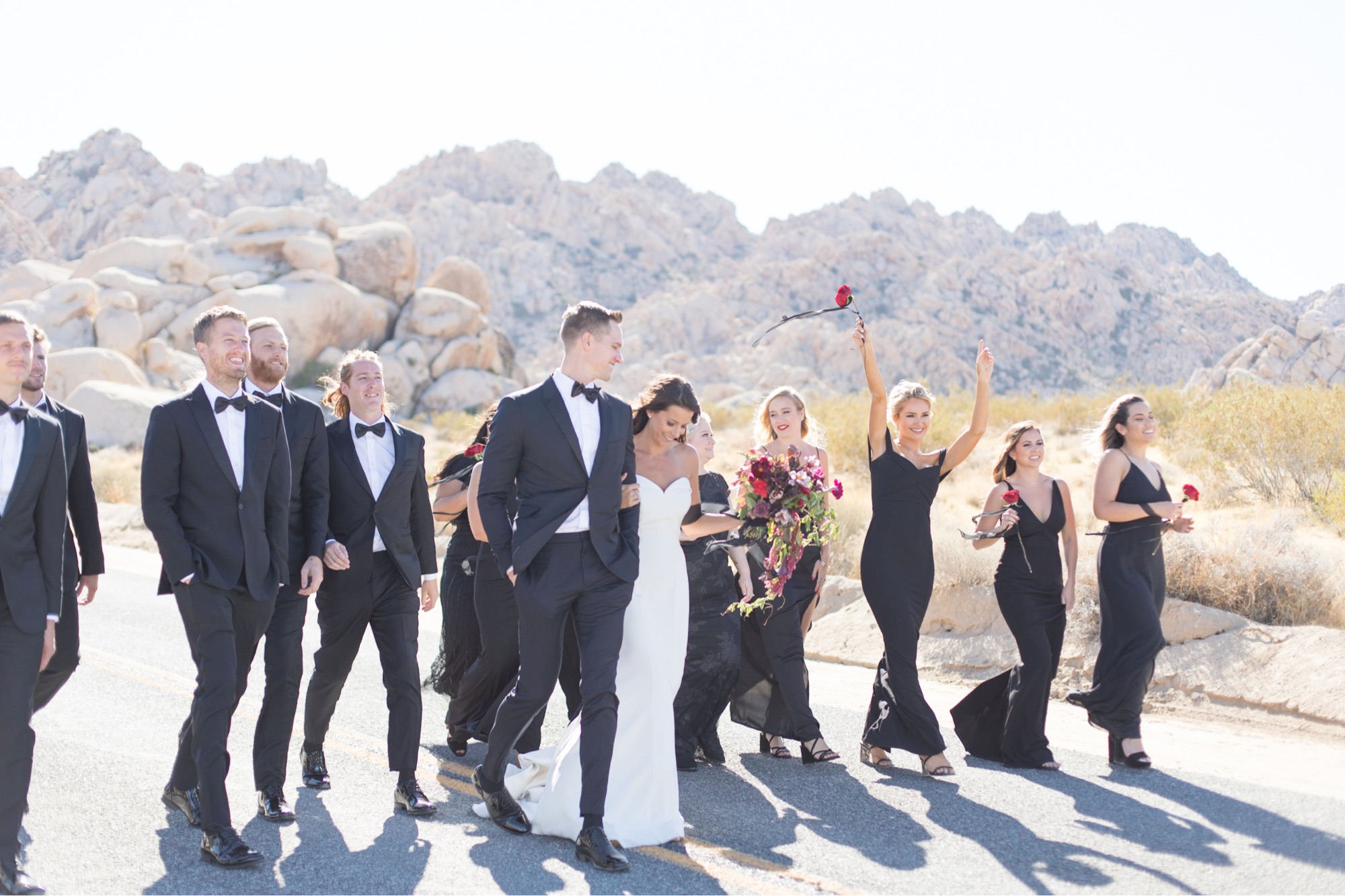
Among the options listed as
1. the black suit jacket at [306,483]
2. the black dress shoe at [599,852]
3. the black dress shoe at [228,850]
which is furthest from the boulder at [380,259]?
the black dress shoe at [599,852]

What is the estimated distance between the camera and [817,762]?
7207 mm

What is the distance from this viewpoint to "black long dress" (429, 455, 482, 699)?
7.62 meters

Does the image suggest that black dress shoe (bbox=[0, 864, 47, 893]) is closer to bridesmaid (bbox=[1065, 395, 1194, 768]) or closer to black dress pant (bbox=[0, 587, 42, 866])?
black dress pant (bbox=[0, 587, 42, 866])

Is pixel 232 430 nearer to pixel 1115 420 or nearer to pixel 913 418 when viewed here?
pixel 913 418

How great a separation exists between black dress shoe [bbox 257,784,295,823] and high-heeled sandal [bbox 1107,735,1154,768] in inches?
195

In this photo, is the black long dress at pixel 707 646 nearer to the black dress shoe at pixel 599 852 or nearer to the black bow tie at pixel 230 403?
the black dress shoe at pixel 599 852

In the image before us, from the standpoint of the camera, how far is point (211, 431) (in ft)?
17.8

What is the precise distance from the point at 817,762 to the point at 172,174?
439 ft

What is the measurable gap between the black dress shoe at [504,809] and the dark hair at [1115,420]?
15.4 ft

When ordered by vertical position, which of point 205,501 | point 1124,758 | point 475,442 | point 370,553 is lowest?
point 1124,758

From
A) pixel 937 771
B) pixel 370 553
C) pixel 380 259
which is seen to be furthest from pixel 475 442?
pixel 380 259

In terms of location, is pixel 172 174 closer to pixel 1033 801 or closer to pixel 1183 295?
pixel 1183 295

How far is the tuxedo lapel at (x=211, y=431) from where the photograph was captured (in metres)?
5.41

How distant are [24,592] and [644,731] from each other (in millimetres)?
2827
